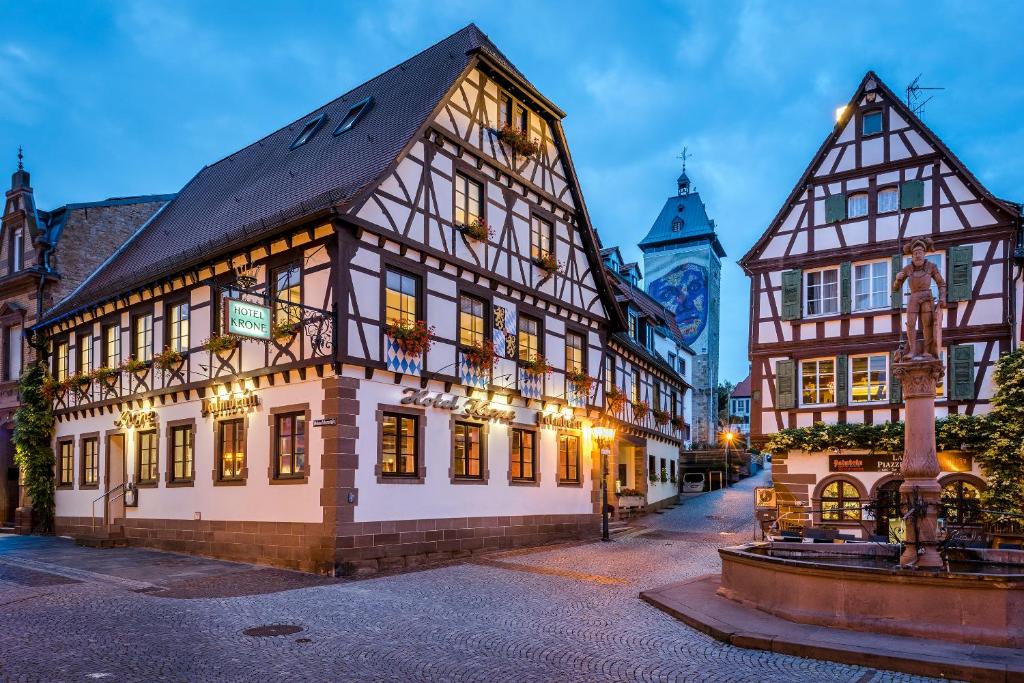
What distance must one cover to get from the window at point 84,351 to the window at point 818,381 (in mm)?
20259

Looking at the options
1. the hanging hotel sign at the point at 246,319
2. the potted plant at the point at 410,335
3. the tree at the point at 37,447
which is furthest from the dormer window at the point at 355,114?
the tree at the point at 37,447

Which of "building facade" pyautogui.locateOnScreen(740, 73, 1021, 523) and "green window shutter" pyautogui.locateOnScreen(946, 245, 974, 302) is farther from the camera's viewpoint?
"green window shutter" pyautogui.locateOnScreen(946, 245, 974, 302)

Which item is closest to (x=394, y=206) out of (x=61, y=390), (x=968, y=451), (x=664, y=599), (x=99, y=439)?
(x=664, y=599)

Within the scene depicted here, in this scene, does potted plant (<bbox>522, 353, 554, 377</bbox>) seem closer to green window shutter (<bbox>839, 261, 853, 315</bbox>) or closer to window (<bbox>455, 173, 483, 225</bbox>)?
window (<bbox>455, 173, 483, 225</bbox>)

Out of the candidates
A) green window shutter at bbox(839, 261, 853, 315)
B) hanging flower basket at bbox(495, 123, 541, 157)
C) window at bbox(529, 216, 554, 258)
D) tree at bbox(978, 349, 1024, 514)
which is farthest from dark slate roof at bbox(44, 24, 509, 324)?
tree at bbox(978, 349, 1024, 514)

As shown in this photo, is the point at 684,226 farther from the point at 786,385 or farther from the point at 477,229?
the point at 477,229

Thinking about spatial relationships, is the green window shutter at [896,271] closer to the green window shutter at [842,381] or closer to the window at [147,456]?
the green window shutter at [842,381]

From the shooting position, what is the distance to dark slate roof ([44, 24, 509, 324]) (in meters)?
17.8

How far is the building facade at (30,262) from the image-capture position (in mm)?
25812

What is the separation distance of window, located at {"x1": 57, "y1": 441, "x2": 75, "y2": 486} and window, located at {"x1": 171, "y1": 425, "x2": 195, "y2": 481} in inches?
248

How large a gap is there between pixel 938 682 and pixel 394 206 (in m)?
12.9

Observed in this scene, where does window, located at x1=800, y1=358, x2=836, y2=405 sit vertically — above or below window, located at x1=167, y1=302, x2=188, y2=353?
below

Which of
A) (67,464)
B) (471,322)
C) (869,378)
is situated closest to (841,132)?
(869,378)

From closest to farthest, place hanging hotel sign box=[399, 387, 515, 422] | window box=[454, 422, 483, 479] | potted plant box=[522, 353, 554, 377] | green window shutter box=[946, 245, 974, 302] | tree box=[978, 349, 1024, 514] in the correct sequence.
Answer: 1. hanging hotel sign box=[399, 387, 515, 422]
2. window box=[454, 422, 483, 479]
3. tree box=[978, 349, 1024, 514]
4. potted plant box=[522, 353, 554, 377]
5. green window shutter box=[946, 245, 974, 302]
